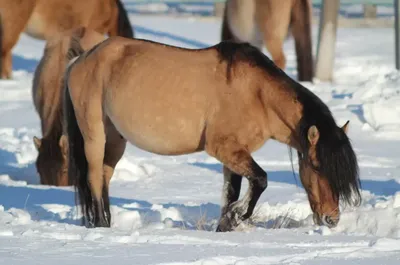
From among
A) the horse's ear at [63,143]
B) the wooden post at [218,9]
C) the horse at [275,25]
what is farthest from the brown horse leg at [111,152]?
the wooden post at [218,9]

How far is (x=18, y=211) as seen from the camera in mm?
7617

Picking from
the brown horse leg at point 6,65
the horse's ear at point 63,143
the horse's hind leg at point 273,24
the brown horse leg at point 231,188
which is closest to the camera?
the brown horse leg at point 231,188

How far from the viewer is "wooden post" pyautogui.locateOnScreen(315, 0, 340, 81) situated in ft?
48.6

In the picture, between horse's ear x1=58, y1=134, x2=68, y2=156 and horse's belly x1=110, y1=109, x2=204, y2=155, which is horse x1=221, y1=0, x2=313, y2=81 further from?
horse's belly x1=110, y1=109, x2=204, y2=155

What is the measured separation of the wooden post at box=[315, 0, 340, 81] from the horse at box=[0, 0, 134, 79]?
2.72 meters

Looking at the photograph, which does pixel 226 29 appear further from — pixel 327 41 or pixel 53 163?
pixel 53 163

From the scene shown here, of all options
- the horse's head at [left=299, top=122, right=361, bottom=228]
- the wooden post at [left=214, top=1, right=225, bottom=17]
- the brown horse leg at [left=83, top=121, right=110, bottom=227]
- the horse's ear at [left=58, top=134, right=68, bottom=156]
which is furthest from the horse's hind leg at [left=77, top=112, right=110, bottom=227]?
the wooden post at [left=214, top=1, right=225, bottom=17]

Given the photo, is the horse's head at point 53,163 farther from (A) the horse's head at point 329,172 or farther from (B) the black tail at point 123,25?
(B) the black tail at point 123,25

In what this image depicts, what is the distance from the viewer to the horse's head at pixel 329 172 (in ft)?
22.4

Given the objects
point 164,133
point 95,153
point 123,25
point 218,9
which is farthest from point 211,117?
point 218,9

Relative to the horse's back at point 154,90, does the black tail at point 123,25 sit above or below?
below

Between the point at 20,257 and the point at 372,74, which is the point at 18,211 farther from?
the point at 372,74

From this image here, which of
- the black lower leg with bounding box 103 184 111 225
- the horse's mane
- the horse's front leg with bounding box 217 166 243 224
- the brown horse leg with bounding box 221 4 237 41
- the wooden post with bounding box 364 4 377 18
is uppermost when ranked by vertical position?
the horse's mane

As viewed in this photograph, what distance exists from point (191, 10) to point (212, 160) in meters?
17.4
